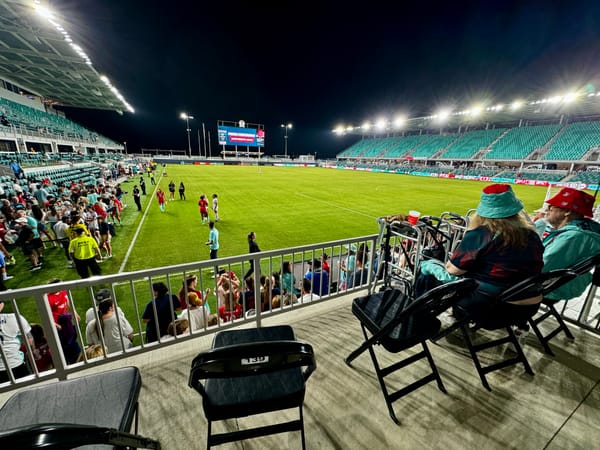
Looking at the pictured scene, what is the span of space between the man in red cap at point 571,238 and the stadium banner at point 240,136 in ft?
197

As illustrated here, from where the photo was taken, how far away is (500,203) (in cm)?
203

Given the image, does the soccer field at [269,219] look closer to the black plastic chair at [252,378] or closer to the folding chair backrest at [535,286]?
the black plastic chair at [252,378]

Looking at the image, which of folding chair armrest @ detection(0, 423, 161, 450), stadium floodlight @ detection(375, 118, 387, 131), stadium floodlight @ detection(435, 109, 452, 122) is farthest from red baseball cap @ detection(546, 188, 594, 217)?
stadium floodlight @ detection(375, 118, 387, 131)

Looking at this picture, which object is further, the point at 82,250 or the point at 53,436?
the point at 82,250

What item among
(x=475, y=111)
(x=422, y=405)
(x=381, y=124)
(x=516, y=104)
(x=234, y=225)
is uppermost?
(x=381, y=124)

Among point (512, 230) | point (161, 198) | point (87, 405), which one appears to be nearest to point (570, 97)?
point (512, 230)

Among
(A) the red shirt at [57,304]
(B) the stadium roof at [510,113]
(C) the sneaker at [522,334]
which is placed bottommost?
(A) the red shirt at [57,304]

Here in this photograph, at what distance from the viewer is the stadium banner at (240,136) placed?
56.8m

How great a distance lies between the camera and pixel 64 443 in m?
0.81

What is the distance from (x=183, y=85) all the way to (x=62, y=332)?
6052cm

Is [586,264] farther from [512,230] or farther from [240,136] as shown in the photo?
[240,136]

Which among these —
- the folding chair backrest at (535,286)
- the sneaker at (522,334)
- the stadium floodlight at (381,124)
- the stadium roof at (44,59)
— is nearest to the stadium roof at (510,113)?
the stadium floodlight at (381,124)

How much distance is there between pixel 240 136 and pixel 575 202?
204ft

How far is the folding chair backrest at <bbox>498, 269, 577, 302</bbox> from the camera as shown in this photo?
198cm
